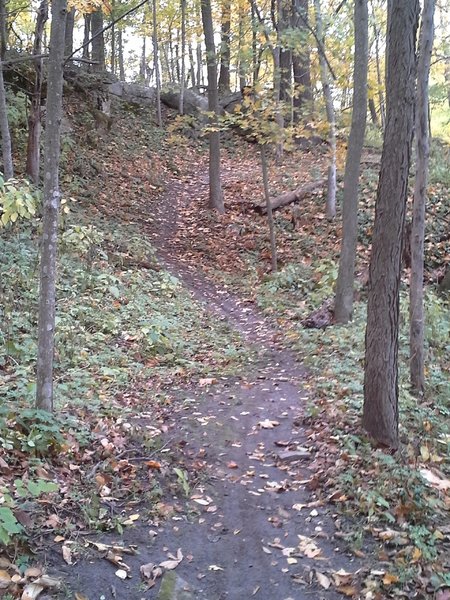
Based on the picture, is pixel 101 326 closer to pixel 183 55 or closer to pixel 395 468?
pixel 395 468

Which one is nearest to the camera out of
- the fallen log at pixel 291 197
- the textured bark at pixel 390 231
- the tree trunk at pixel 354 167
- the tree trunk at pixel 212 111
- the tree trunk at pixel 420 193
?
the textured bark at pixel 390 231

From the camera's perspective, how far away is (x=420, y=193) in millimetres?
6910

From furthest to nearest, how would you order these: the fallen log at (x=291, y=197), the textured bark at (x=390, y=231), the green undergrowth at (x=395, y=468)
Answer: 1. the fallen log at (x=291, y=197)
2. the textured bark at (x=390, y=231)
3. the green undergrowth at (x=395, y=468)

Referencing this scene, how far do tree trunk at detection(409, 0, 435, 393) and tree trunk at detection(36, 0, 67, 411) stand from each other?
171 inches

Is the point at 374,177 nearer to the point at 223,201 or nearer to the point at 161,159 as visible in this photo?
the point at 223,201

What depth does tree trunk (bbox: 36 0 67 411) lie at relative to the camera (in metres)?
4.64

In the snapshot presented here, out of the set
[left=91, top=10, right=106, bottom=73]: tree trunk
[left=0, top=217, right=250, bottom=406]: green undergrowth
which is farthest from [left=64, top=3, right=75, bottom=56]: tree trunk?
[left=0, top=217, right=250, bottom=406]: green undergrowth

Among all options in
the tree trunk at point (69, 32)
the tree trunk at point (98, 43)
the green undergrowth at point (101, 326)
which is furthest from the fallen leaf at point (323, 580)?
the tree trunk at point (98, 43)

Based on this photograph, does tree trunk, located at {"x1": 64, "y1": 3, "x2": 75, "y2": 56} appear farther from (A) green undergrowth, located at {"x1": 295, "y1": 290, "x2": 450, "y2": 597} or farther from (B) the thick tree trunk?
(A) green undergrowth, located at {"x1": 295, "y1": 290, "x2": 450, "y2": 597}

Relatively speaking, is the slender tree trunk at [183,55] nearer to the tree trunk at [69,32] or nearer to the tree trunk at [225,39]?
the tree trunk at [225,39]

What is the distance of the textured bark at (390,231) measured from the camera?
502 cm

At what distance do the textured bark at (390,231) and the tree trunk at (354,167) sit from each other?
14.4 ft

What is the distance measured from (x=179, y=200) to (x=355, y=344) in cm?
1158

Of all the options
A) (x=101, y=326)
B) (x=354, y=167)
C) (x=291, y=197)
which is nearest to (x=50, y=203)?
(x=101, y=326)
